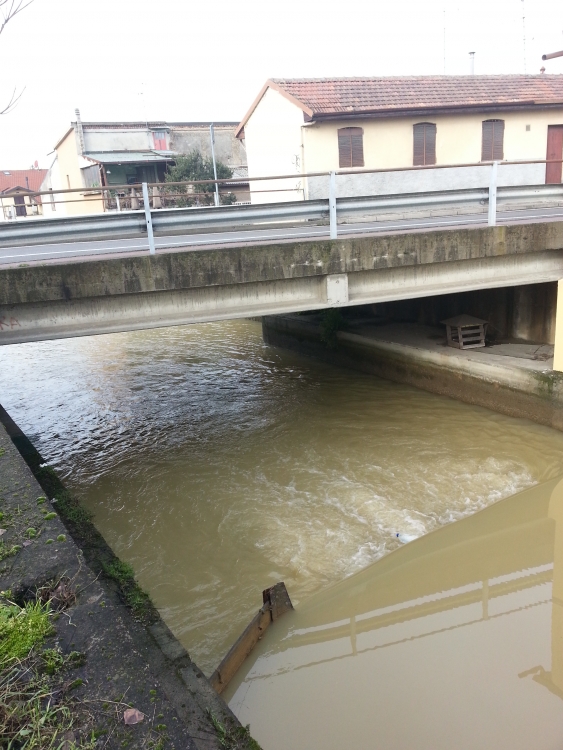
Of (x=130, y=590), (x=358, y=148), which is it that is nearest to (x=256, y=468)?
(x=130, y=590)

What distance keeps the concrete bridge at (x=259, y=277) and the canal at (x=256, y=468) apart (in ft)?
8.92

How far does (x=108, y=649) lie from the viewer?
2.88 meters

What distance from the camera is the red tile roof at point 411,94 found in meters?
17.4

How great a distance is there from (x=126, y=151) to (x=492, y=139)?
22195 millimetres

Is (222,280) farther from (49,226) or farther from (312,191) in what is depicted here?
(312,191)

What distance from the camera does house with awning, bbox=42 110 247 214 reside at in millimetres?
32156

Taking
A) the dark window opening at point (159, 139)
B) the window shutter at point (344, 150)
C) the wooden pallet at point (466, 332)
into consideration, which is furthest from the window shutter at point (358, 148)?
the dark window opening at point (159, 139)

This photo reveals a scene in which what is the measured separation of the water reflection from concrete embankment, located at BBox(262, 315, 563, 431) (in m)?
3.54

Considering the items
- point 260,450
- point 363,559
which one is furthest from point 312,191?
point 363,559

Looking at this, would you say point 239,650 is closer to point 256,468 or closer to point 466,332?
point 256,468

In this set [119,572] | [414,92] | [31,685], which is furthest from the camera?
[414,92]

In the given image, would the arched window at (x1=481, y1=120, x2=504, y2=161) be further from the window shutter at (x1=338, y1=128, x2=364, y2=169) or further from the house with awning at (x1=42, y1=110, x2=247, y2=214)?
the house with awning at (x1=42, y1=110, x2=247, y2=214)

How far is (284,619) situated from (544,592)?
2750 mm

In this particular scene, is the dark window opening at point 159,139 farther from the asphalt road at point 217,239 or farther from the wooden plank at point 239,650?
the wooden plank at point 239,650
